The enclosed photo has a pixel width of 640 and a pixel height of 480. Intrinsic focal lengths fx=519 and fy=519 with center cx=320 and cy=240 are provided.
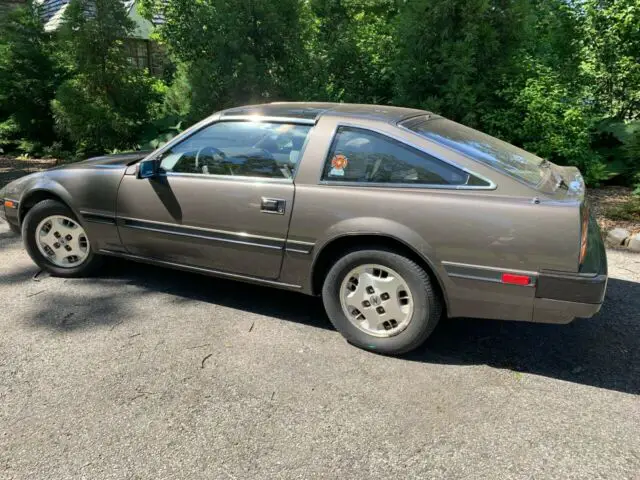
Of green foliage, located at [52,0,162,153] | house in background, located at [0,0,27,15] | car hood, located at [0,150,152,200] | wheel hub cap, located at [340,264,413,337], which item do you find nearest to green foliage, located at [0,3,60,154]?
green foliage, located at [52,0,162,153]

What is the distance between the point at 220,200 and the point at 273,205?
420mm

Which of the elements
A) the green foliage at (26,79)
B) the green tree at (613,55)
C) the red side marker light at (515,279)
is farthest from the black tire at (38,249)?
the green tree at (613,55)

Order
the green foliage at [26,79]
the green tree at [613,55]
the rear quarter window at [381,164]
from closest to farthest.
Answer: the rear quarter window at [381,164]
the green tree at [613,55]
the green foliage at [26,79]

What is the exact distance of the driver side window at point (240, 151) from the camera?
3.46m

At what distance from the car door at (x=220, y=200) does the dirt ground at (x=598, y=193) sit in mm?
3864

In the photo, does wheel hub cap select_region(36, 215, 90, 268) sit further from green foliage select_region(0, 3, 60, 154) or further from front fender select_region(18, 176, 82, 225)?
green foliage select_region(0, 3, 60, 154)

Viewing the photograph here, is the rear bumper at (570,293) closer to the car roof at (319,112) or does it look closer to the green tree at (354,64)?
the car roof at (319,112)

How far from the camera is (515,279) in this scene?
2777mm

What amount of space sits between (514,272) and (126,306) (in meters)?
2.77

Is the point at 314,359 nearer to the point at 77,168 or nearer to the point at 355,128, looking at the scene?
the point at 355,128

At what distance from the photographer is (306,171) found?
332 centimetres

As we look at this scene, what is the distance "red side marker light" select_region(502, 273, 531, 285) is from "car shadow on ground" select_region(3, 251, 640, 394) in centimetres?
64

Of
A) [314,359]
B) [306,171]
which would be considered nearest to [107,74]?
[306,171]

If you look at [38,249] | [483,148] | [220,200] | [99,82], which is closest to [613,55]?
[483,148]
